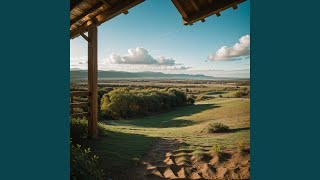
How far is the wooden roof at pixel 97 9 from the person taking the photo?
5098 mm

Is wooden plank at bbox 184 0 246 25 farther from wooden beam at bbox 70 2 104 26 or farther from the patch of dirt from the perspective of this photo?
the patch of dirt

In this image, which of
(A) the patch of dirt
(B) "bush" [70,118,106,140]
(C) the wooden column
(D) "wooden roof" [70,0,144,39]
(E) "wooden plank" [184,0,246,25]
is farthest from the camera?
(C) the wooden column

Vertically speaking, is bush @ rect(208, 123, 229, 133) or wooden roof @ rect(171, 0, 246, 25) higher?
wooden roof @ rect(171, 0, 246, 25)

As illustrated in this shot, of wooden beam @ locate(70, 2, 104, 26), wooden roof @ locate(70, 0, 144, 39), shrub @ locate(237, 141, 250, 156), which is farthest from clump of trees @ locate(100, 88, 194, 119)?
shrub @ locate(237, 141, 250, 156)

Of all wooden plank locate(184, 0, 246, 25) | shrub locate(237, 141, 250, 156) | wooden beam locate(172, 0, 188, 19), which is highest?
wooden beam locate(172, 0, 188, 19)

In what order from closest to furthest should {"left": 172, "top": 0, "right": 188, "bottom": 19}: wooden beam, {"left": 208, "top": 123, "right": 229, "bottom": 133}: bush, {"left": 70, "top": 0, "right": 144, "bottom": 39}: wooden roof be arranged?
{"left": 172, "top": 0, "right": 188, "bottom": 19}: wooden beam → {"left": 70, "top": 0, "right": 144, "bottom": 39}: wooden roof → {"left": 208, "top": 123, "right": 229, "bottom": 133}: bush

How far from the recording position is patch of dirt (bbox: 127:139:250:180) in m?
4.71

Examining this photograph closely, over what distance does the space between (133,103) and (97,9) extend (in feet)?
35.2

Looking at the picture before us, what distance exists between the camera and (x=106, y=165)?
5.10m

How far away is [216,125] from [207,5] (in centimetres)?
559

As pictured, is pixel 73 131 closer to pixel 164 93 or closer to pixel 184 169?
pixel 184 169

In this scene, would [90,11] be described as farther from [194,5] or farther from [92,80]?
[194,5]

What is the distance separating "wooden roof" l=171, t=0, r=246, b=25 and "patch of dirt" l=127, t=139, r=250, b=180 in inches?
125

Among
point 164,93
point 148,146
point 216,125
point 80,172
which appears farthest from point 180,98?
point 80,172
